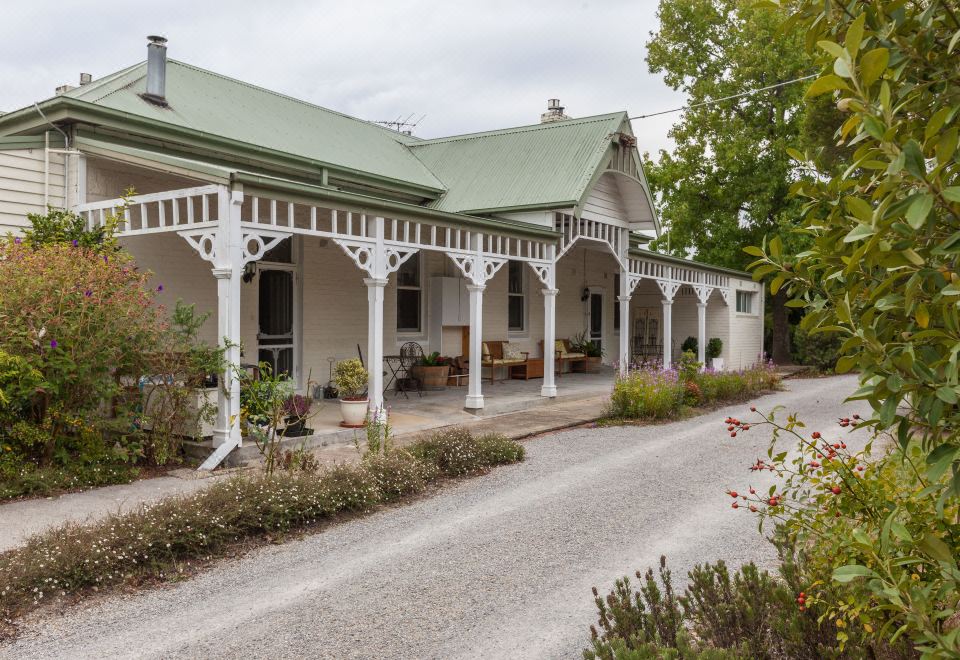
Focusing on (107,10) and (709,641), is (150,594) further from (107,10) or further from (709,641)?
(107,10)

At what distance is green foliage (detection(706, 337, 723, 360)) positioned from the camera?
2319 centimetres

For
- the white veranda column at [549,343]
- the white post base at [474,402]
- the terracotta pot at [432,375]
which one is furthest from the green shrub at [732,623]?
the terracotta pot at [432,375]

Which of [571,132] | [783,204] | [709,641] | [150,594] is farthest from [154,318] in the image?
[783,204]

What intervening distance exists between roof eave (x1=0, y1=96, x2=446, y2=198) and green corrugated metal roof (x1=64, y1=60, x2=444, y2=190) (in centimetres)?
15

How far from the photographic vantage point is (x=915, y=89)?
1.80 meters

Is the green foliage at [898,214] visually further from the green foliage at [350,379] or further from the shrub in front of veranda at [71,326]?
the green foliage at [350,379]

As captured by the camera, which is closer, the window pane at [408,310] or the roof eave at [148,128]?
the roof eave at [148,128]

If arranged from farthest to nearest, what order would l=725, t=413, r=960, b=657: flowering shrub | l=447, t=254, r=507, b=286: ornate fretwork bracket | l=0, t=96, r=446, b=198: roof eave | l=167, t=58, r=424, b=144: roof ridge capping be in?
l=167, t=58, r=424, b=144: roof ridge capping < l=447, t=254, r=507, b=286: ornate fretwork bracket < l=0, t=96, r=446, b=198: roof eave < l=725, t=413, r=960, b=657: flowering shrub

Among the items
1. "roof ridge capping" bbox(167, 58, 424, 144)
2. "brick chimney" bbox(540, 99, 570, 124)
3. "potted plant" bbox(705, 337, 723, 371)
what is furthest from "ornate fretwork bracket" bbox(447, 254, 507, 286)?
"potted plant" bbox(705, 337, 723, 371)

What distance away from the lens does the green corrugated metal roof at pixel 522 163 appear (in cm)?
1502

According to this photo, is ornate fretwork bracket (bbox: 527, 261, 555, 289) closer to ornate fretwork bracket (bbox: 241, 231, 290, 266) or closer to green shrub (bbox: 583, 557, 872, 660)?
ornate fretwork bracket (bbox: 241, 231, 290, 266)

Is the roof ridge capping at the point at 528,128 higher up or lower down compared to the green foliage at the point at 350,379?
higher up

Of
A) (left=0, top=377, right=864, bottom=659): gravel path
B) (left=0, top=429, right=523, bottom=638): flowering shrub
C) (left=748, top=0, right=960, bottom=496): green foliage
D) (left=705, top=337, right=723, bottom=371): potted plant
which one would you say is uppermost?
(left=748, top=0, right=960, bottom=496): green foliage

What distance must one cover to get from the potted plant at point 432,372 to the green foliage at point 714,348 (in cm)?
1112
